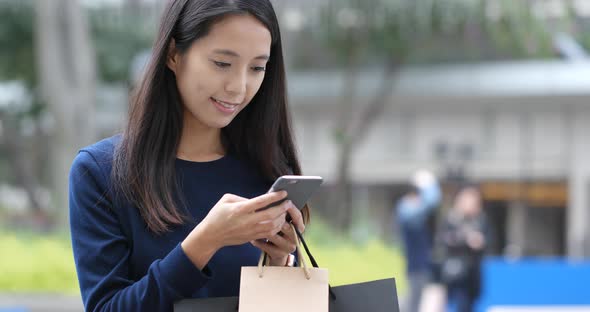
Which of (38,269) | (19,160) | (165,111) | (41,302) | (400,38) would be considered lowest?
(41,302)

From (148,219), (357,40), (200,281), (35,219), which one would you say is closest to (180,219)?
(148,219)

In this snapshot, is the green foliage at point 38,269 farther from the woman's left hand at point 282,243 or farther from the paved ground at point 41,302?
the woman's left hand at point 282,243

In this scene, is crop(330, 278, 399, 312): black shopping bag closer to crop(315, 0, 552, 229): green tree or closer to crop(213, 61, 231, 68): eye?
crop(213, 61, 231, 68): eye

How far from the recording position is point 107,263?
1.85 meters

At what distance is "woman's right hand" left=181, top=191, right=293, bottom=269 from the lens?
1.69 metres

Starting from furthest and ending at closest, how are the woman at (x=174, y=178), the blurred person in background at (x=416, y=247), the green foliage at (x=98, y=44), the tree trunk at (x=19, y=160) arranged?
1. the tree trunk at (x=19, y=160)
2. the green foliage at (x=98, y=44)
3. the blurred person in background at (x=416, y=247)
4. the woman at (x=174, y=178)

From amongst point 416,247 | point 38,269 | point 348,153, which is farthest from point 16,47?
point 416,247

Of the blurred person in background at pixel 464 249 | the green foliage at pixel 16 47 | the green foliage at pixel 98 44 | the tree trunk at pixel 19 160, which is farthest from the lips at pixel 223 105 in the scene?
the tree trunk at pixel 19 160

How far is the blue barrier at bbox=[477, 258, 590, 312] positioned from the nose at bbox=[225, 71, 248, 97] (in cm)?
912

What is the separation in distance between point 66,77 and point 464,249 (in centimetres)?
782

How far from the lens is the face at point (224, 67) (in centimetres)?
188

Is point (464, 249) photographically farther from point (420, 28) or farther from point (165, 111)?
point (420, 28)

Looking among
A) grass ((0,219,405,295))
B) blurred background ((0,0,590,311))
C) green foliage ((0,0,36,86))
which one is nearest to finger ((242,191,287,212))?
grass ((0,219,405,295))

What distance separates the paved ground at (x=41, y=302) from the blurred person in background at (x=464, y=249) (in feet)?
13.6
